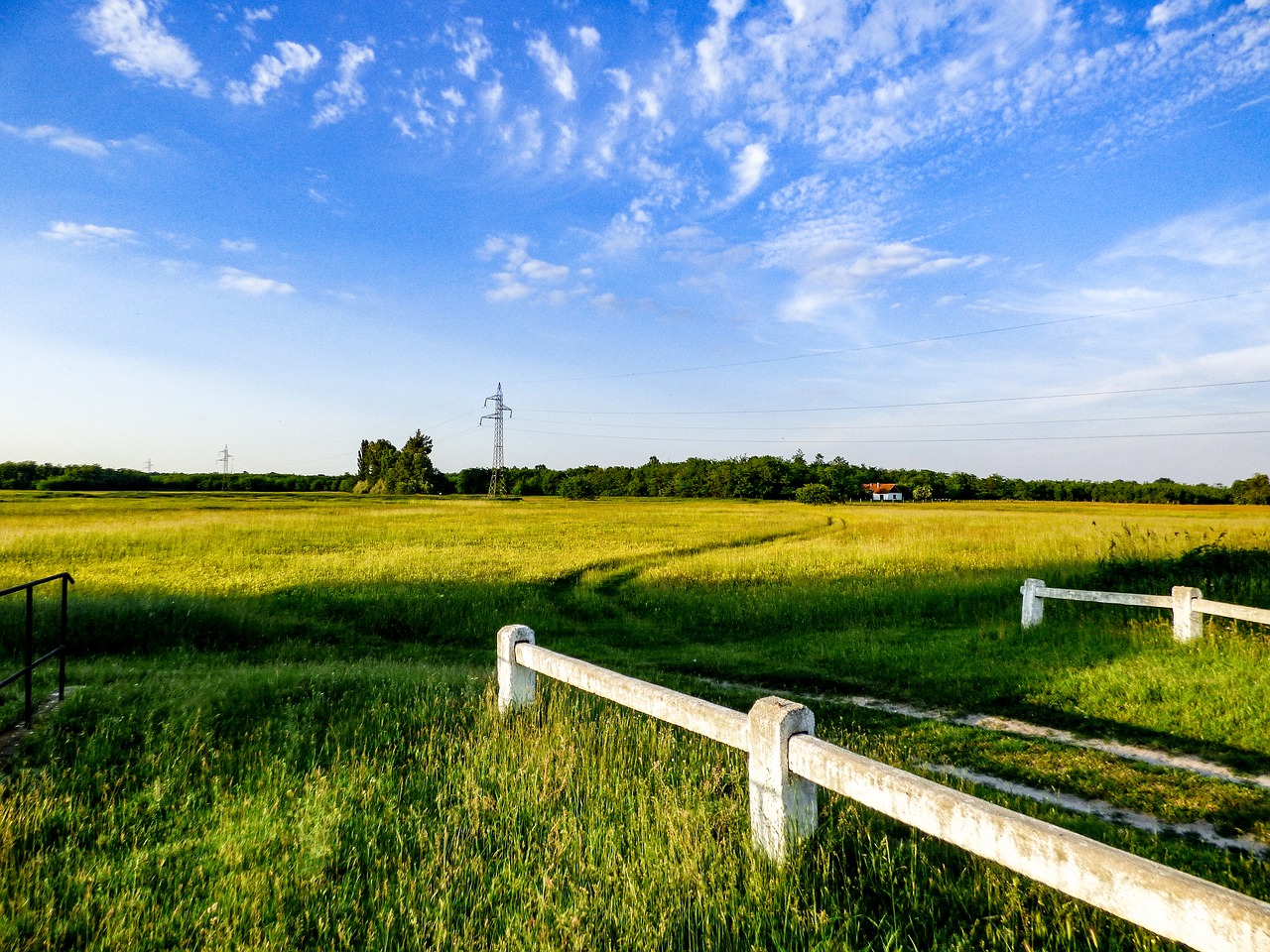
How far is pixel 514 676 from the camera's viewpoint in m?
6.48

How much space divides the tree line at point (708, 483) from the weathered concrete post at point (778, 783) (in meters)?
76.8

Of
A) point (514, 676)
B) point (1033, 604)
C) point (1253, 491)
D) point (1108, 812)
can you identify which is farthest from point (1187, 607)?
point (1253, 491)

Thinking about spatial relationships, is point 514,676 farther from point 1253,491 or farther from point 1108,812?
point 1253,491

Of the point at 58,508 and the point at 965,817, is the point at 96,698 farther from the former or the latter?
the point at 58,508

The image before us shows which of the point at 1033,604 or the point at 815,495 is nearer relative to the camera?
the point at 1033,604

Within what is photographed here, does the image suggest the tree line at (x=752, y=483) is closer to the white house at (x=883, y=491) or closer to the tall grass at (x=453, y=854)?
A: the white house at (x=883, y=491)

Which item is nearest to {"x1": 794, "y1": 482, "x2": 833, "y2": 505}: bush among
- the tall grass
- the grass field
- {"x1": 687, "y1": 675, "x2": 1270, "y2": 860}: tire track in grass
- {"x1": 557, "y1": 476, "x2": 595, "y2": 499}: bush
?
{"x1": 557, "y1": 476, "x2": 595, "y2": 499}: bush

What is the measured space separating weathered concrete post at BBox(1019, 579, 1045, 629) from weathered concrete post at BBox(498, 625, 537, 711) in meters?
11.0

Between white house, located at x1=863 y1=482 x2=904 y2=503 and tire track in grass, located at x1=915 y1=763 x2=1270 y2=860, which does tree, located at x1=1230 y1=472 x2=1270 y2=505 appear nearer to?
white house, located at x1=863 y1=482 x2=904 y2=503

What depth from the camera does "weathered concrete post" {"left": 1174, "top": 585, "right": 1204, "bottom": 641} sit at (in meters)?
10.6

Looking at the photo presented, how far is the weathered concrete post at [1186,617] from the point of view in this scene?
10578 mm

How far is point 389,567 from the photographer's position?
919 inches

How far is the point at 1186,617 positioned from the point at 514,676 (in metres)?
10.8

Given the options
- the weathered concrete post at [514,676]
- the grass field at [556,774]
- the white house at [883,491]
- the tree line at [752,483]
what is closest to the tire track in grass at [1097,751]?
the grass field at [556,774]
